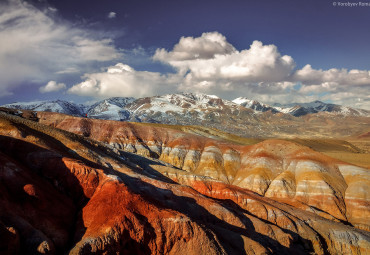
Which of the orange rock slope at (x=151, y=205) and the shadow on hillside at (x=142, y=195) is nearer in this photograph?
the orange rock slope at (x=151, y=205)

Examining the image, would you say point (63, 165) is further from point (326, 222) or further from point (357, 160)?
point (357, 160)

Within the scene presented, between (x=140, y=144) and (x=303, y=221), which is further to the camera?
(x=140, y=144)

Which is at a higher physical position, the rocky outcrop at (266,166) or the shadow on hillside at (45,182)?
the shadow on hillside at (45,182)

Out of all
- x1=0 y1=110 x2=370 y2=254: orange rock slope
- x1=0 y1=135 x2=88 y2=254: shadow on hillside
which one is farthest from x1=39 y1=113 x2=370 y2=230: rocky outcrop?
x1=0 y1=135 x2=88 y2=254: shadow on hillside

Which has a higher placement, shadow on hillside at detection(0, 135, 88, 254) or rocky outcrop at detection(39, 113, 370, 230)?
shadow on hillside at detection(0, 135, 88, 254)

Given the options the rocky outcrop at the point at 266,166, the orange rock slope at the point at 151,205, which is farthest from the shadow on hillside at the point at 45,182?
the rocky outcrop at the point at 266,166

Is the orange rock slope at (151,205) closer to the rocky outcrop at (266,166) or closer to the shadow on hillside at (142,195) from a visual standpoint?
the shadow on hillside at (142,195)

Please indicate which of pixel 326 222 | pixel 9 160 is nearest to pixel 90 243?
pixel 9 160

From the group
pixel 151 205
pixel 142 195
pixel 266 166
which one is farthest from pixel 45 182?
pixel 266 166

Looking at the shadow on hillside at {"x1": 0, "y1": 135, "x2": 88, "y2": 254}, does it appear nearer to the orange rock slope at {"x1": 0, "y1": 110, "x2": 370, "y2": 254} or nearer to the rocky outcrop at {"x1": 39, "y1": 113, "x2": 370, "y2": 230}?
the orange rock slope at {"x1": 0, "y1": 110, "x2": 370, "y2": 254}
